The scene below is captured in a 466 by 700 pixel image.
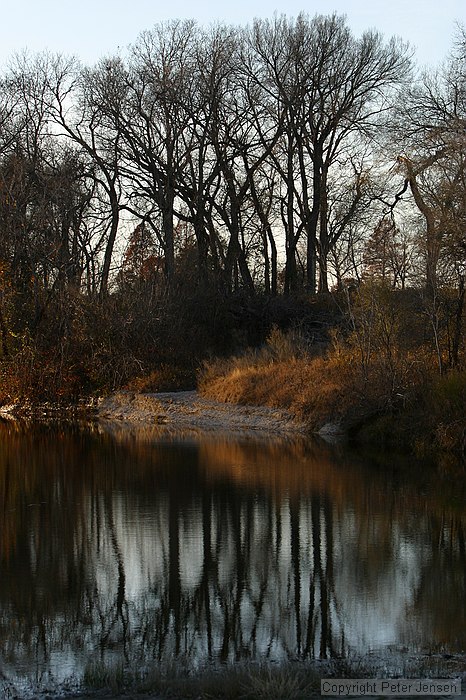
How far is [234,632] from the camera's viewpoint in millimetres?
10195

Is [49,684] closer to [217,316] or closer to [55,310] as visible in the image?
[55,310]

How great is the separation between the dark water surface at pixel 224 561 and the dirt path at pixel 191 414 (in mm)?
7795

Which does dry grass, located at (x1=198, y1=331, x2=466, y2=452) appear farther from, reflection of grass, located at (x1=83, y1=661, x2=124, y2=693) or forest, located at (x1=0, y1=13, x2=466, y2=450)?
reflection of grass, located at (x1=83, y1=661, x2=124, y2=693)

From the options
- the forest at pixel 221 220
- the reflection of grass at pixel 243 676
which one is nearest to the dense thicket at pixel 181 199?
the forest at pixel 221 220

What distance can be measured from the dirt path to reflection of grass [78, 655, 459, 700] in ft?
72.8

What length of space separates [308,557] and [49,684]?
612 centimetres

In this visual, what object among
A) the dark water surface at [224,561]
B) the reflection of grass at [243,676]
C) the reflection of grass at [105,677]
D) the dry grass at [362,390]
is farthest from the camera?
the dry grass at [362,390]

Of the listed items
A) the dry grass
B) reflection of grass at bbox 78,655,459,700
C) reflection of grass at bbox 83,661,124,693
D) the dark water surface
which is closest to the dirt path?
the dry grass

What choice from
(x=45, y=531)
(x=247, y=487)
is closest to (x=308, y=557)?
(x=45, y=531)

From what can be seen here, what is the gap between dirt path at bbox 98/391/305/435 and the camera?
32.3 meters

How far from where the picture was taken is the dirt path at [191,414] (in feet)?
106

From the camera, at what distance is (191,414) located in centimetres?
3553

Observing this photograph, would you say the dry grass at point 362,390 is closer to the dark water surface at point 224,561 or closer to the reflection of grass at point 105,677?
the dark water surface at point 224,561

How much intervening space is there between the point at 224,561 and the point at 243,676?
18.6 feet
